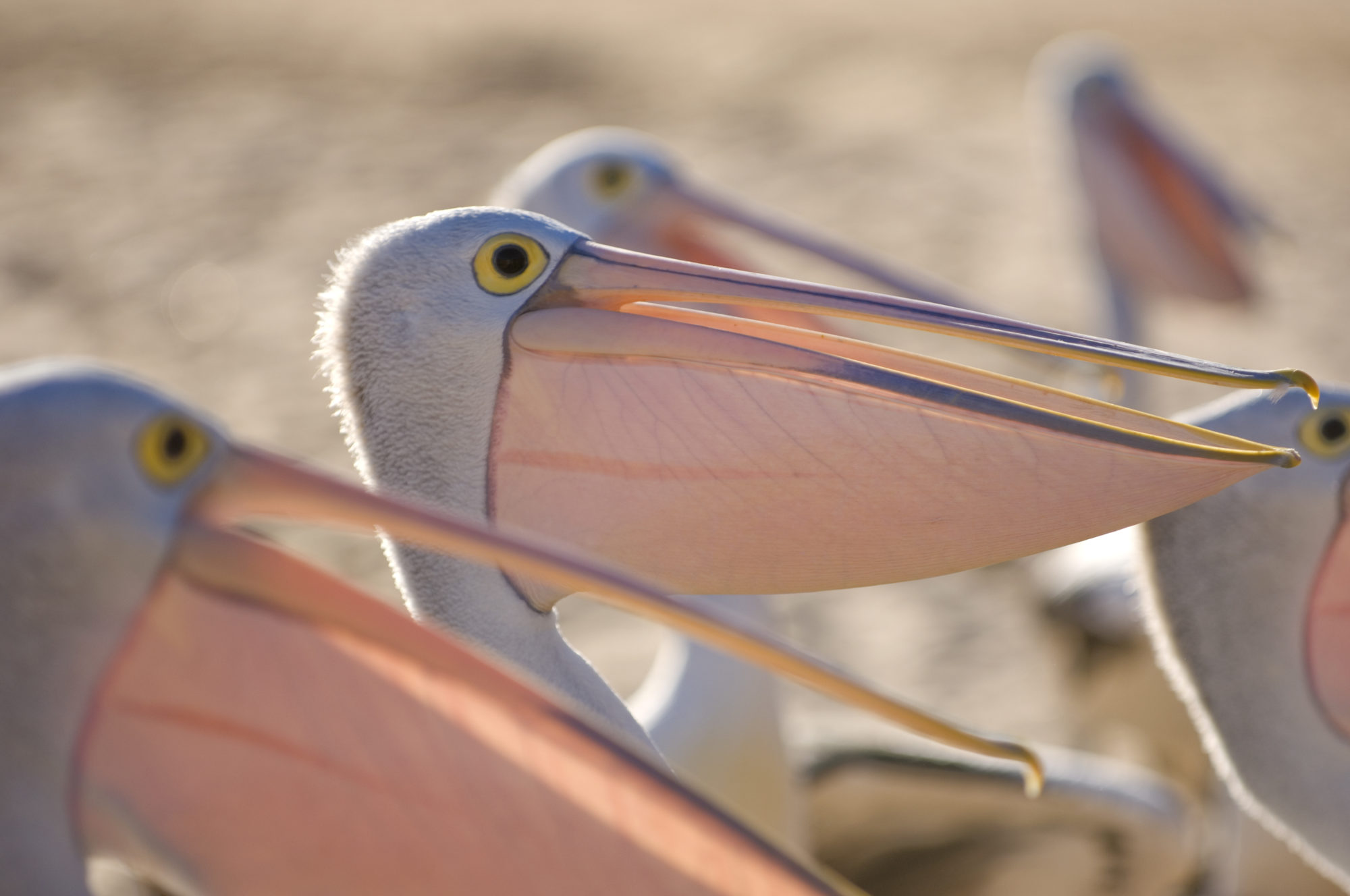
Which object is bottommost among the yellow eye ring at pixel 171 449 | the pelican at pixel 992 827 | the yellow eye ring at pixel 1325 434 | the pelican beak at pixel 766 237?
the yellow eye ring at pixel 171 449

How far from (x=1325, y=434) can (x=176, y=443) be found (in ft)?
5.56

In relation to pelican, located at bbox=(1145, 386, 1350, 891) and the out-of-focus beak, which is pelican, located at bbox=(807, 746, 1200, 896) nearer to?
pelican, located at bbox=(1145, 386, 1350, 891)

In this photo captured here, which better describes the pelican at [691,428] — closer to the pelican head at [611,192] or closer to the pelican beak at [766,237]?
the pelican beak at [766,237]

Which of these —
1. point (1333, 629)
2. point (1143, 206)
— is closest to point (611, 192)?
point (1333, 629)

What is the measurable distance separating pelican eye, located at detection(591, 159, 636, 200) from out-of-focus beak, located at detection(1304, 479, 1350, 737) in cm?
216

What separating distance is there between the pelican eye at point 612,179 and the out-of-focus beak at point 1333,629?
7.08 ft

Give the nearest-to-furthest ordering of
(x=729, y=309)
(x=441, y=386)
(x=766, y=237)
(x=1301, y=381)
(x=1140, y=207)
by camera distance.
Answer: (x=1301, y=381) → (x=441, y=386) → (x=729, y=309) → (x=766, y=237) → (x=1140, y=207)

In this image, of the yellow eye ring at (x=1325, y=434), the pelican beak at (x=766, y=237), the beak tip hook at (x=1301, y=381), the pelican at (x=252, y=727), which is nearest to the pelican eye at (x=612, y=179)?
the pelican beak at (x=766, y=237)

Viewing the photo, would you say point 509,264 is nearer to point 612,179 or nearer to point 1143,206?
point 612,179

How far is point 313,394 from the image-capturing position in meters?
6.60

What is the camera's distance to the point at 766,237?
359cm

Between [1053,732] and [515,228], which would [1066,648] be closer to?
[1053,732]

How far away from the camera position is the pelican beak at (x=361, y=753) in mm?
1188

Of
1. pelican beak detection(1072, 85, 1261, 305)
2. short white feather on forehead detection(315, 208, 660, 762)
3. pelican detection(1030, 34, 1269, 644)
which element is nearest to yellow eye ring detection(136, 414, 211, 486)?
short white feather on forehead detection(315, 208, 660, 762)
